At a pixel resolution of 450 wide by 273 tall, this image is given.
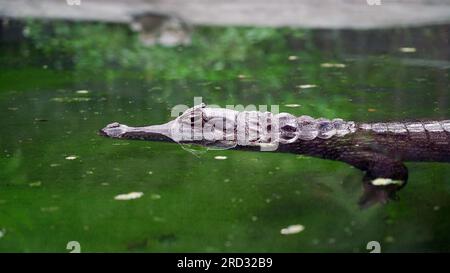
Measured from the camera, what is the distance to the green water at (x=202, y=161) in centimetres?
270

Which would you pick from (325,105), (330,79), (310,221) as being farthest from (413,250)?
(330,79)

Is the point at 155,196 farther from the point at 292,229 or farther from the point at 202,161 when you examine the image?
the point at 292,229

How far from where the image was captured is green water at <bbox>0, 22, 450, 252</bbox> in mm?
2701

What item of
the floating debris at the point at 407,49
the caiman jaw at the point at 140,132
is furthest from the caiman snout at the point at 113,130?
the floating debris at the point at 407,49

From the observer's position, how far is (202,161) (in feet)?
11.1

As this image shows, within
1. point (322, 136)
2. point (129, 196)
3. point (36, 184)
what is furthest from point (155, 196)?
point (322, 136)

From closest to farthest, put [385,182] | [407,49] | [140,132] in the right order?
[385,182] → [140,132] → [407,49]

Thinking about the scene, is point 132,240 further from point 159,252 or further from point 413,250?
point 413,250

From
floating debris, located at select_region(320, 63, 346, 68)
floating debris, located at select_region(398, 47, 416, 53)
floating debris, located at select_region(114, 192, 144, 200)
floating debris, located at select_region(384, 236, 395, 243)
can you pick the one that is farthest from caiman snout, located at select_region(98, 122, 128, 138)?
floating debris, located at select_region(398, 47, 416, 53)

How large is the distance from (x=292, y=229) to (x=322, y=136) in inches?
34.0

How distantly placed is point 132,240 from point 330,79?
275 cm

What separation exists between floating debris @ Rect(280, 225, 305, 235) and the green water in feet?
0.13
